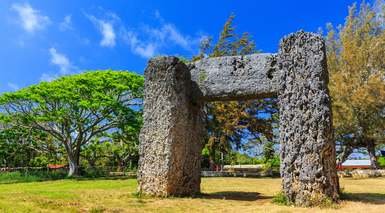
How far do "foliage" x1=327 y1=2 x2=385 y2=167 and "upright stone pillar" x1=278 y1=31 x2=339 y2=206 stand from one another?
15.7 meters

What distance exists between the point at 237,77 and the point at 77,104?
18986mm

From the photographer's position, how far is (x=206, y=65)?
1224 centimetres

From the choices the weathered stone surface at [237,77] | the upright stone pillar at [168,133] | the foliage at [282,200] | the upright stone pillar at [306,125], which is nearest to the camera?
the upright stone pillar at [306,125]

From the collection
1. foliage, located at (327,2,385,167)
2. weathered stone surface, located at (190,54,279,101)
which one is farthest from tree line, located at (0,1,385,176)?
weathered stone surface, located at (190,54,279,101)

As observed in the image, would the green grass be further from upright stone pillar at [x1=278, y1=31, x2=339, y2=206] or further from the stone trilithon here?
upright stone pillar at [x1=278, y1=31, x2=339, y2=206]

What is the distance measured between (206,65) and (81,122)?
1885 centimetres

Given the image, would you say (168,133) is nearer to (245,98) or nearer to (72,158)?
(245,98)

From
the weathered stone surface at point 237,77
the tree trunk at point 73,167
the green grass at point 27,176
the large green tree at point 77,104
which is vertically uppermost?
the large green tree at point 77,104

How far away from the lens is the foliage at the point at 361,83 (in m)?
24.8

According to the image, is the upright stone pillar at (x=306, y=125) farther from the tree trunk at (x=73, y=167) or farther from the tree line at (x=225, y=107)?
the tree trunk at (x=73, y=167)

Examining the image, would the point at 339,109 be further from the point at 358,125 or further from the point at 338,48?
the point at 338,48

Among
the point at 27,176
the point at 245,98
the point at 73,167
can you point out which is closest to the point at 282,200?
the point at 245,98

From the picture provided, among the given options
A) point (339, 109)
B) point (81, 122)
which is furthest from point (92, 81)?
point (339, 109)

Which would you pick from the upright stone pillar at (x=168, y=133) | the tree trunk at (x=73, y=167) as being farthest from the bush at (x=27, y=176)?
the upright stone pillar at (x=168, y=133)
